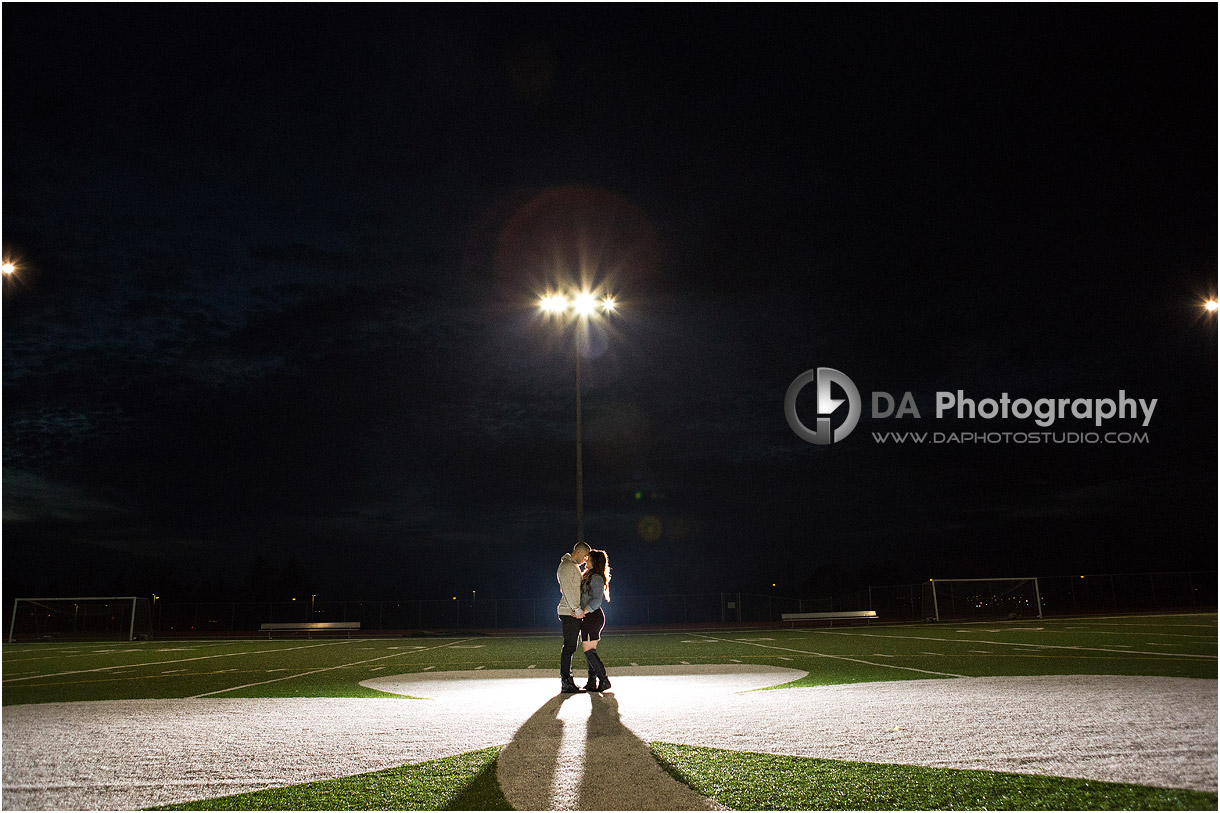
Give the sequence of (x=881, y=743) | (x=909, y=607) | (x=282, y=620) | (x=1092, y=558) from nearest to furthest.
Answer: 1. (x=881, y=743)
2. (x=909, y=607)
3. (x=282, y=620)
4. (x=1092, y=558)

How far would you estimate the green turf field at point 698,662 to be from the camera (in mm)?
4191

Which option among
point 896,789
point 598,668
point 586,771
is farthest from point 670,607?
point 896,789

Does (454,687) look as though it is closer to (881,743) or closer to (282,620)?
(881,743)

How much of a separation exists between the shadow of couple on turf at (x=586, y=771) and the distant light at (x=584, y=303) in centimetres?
912

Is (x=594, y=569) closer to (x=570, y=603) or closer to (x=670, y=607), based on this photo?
(x=570, y=603)

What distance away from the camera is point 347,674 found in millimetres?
12508

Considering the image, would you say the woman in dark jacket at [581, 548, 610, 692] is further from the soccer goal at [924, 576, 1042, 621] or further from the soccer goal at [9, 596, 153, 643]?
the soccer goal at [9, 596, 153, 643]

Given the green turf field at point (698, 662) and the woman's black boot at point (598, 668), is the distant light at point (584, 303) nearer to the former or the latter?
the green turf field at point (698, 662)

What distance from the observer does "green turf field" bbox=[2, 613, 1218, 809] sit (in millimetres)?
4191

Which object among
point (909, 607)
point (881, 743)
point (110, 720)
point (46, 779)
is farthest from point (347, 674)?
point (909, 607)

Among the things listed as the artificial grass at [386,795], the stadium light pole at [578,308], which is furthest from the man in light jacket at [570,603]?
the stadium light pole at [578,308]

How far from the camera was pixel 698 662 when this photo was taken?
1390 centimetres

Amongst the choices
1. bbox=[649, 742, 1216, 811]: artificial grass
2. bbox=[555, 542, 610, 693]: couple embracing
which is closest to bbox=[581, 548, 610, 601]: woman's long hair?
bbox=[555, 542, 610, 693]: couple embracing

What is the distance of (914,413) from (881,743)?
19.9 metres
